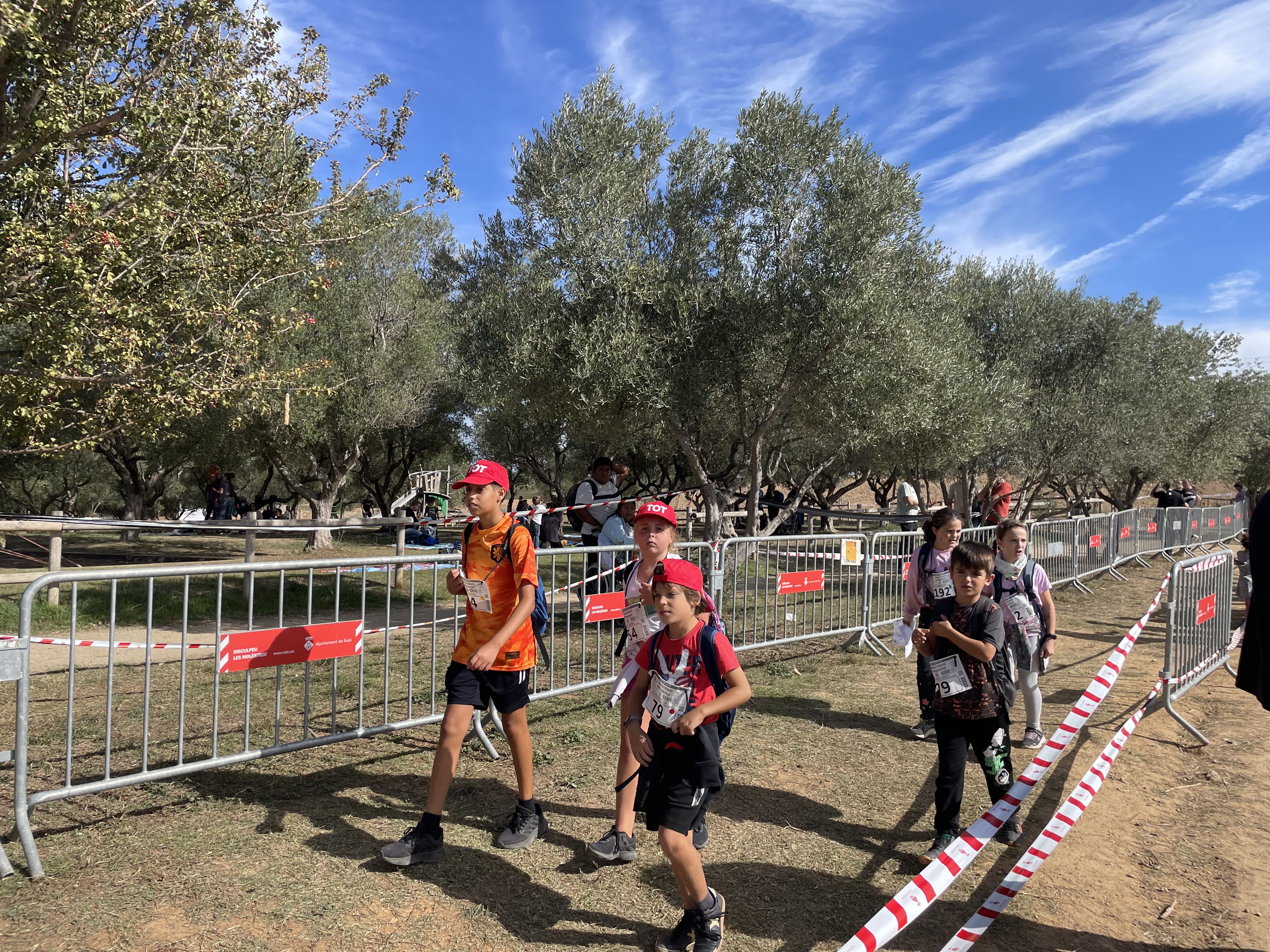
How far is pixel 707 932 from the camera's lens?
2.86 metres

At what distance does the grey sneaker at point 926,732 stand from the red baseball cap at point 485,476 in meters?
3.95

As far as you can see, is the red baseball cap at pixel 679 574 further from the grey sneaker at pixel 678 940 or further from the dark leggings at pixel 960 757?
the dark leggings at pixel 960 757

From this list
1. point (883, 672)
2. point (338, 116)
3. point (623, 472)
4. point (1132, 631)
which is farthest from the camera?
point (623, 472)

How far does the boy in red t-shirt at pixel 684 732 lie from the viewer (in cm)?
282

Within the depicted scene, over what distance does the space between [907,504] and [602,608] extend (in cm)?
1532

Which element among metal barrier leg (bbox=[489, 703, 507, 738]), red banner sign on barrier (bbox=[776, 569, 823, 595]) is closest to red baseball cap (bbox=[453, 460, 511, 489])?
metal barrier leg (bbox=[489, 703, 507, 738])

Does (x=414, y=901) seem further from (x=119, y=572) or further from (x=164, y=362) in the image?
(x=164, y=362)

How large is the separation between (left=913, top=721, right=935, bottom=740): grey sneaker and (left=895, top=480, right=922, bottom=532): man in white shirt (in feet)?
41.2

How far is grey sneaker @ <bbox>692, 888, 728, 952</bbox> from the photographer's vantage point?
9.41ft

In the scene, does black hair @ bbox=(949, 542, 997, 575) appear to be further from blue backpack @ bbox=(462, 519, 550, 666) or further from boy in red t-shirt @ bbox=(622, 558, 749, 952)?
blue backpack @ bbox=(462, 519, 550, 666)

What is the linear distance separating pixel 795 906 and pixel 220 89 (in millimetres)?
9426

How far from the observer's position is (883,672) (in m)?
8.04

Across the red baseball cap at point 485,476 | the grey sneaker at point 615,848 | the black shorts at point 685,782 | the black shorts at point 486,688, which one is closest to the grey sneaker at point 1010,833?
the grey sneaker at point 615,848

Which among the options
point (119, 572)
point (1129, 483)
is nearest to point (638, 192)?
point (119, 572)
